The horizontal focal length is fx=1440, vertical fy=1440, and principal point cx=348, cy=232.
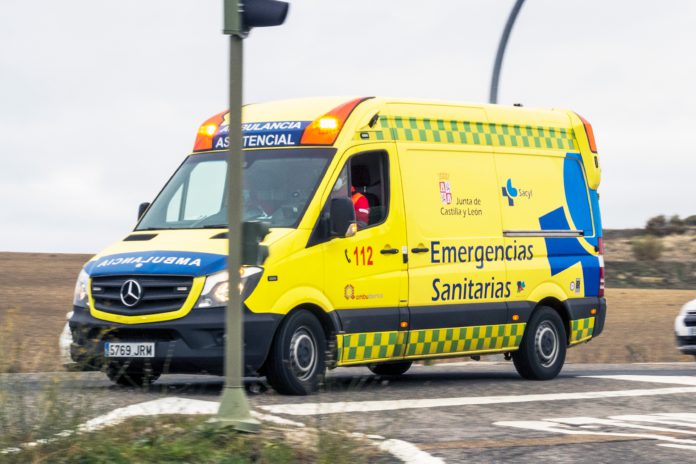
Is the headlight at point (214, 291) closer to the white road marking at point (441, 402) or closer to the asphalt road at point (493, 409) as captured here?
the asphalt road at point (493, 409)

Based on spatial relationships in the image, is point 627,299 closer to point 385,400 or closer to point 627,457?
point 385,400

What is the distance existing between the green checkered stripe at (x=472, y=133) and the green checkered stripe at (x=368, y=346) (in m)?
1.83

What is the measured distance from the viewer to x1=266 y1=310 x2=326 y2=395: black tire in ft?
38.9

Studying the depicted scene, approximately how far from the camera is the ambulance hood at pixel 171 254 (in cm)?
1169

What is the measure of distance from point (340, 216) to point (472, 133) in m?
2.78

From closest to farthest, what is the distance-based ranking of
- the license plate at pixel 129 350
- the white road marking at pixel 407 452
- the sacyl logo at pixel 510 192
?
the white road marking at pixel 407 452 < the license plate at pixel 129 350 < the sacyl logo at pixel 510 192

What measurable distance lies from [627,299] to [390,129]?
23.6 metres

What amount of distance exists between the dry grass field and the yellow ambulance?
1.41 metres

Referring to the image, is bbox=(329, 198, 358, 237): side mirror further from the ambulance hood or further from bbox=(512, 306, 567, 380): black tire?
bbox=(512, 306, 567, 380): black tire

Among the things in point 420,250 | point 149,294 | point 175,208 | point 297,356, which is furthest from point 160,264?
point 420,250

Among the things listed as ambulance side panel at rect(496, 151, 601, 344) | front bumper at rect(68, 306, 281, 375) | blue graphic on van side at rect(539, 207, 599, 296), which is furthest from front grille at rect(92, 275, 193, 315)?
blue graphic on van side at rect(539, 207, 599, 296)

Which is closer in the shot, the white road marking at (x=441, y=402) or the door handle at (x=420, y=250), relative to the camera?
the white road marking at (x=441, y=402)

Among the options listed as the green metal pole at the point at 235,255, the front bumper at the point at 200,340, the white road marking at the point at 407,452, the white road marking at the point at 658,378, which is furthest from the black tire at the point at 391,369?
the green metal pole at the point at 235,255

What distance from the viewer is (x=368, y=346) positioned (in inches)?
507
